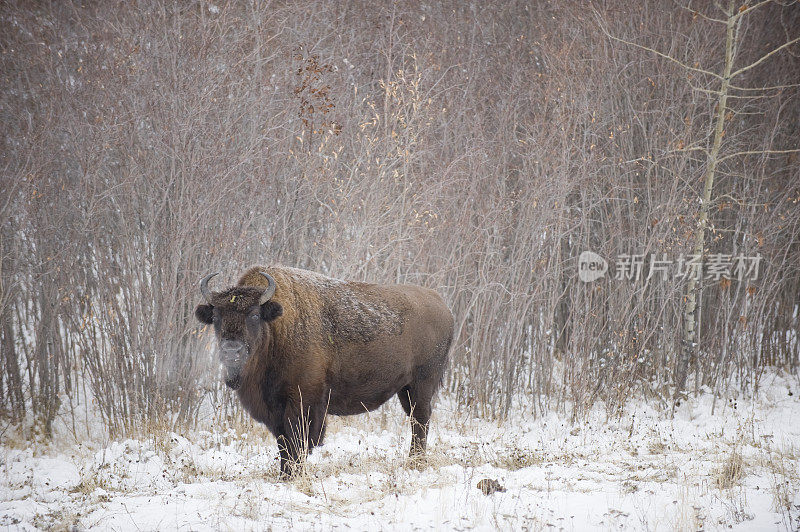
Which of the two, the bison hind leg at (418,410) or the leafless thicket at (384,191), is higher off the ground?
the leafless thicket at (384,191)

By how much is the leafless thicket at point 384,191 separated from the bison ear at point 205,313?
6.65 ft


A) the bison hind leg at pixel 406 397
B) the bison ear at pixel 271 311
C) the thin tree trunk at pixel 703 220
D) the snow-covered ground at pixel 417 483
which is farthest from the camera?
the thin tree trunk at pixel 703 220

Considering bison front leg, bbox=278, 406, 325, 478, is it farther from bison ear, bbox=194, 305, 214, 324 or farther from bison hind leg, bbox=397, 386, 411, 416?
bison hind leg, bbox=397, 386, 411, 416

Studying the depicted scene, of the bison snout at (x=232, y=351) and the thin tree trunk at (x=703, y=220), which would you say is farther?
the thin tree trunk at (x=703, y=220)

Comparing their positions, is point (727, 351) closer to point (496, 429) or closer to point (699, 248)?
point (699, 248)

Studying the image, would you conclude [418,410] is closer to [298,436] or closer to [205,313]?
[298,436]

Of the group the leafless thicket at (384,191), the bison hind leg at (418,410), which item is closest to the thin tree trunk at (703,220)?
the leafless thicket at (384,191)

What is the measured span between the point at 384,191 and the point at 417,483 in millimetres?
4664

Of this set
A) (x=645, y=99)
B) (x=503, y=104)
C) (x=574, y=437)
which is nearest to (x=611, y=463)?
(x=574, y=437)

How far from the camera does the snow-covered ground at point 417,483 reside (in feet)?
15.3

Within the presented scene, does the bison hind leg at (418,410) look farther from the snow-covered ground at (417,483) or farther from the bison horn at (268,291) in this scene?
the bison horn at (268,291)

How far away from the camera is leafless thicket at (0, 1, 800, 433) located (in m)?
Answer: 7.98

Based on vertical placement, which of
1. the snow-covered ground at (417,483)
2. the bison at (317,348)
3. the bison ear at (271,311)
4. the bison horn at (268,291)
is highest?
the bison horn at (268,291)

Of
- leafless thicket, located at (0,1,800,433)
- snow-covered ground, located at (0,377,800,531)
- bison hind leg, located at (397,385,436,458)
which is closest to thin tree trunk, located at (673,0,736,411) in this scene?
leafless thicket, located at (0,1,800,433)
